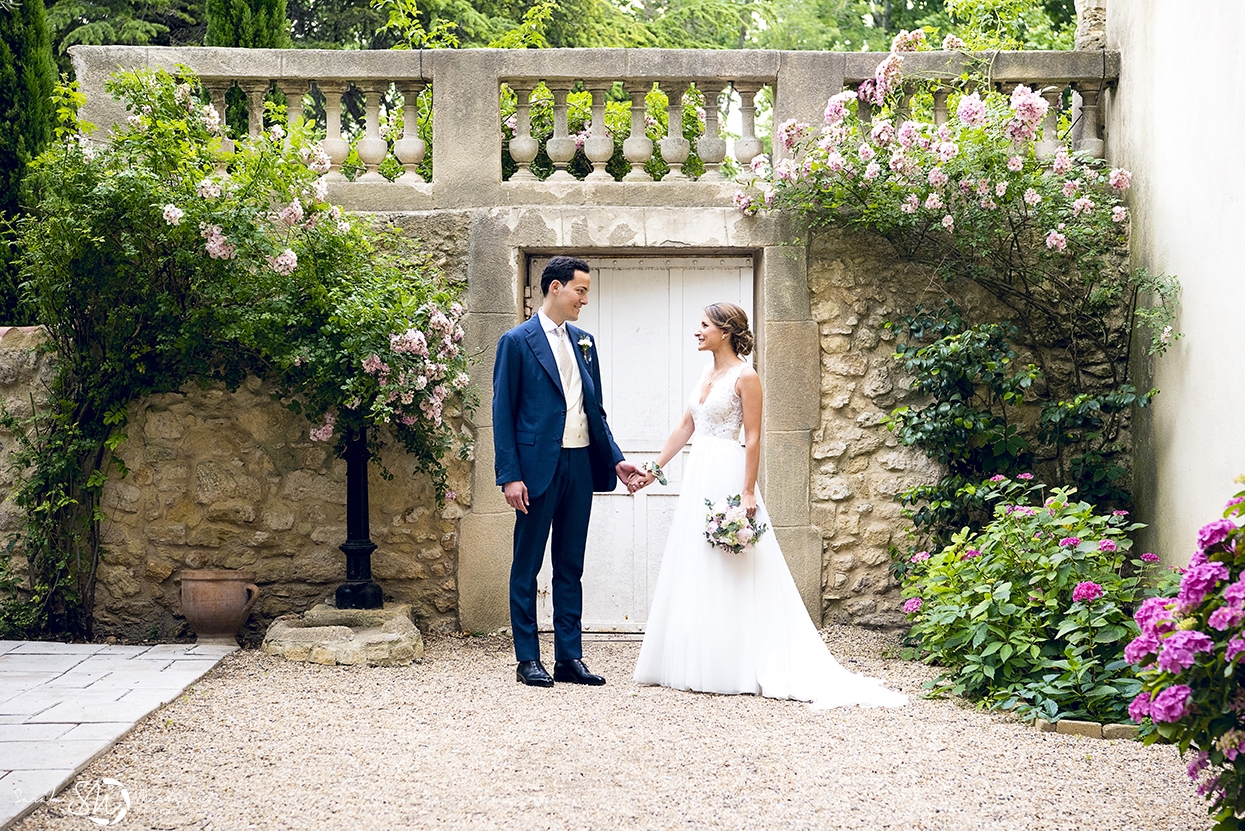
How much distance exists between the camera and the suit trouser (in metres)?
4.54

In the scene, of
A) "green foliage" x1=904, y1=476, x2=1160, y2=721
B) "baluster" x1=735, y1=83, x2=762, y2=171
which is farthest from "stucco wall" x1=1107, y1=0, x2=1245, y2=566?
"baluster" x1=735, y1=83, x2=762, y2=171

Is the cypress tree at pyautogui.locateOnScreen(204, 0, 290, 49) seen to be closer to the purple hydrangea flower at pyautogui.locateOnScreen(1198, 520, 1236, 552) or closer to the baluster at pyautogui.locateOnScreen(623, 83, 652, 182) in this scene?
the baluster at pyautogui.locateOnScreen(623, 83, 652, 182)

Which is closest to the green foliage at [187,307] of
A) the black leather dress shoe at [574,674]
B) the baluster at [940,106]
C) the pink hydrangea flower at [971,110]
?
the black leather dress shoe at [574,674]

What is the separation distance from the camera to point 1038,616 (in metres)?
4.30

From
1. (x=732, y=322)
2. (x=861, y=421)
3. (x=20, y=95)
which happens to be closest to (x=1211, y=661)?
(x=732, y=322)

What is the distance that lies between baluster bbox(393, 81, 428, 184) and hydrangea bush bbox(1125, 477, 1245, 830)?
14.0 ft

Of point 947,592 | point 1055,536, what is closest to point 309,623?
point 947,592

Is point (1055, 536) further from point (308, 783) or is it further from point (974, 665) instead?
point (308, 783)

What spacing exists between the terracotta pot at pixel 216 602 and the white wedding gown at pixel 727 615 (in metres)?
2.02

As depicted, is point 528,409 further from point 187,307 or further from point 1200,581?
point 1200,581

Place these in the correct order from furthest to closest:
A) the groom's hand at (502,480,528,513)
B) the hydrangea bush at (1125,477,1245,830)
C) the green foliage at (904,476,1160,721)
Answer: the groom's hand at (502,480,528,513) < the green foliage at (904,476,1160,721) < the hydrangea bush at (1125,477,1245,830)

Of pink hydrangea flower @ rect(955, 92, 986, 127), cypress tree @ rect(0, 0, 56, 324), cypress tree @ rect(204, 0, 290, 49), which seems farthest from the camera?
cypress tree @ rect(204, 0, 290, 49)

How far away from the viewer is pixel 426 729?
385 centimetres

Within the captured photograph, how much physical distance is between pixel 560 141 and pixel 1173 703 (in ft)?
13.5
